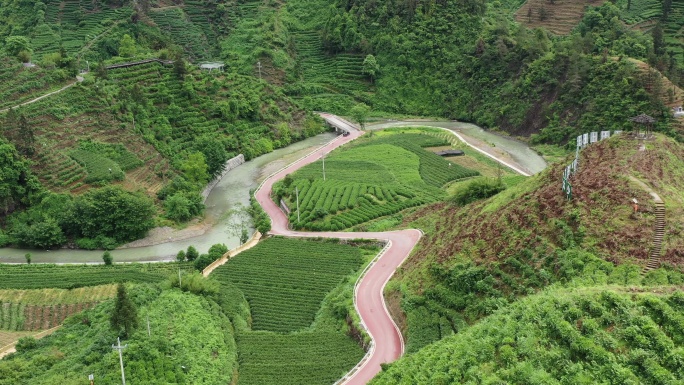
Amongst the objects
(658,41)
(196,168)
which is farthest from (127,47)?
(658,41)

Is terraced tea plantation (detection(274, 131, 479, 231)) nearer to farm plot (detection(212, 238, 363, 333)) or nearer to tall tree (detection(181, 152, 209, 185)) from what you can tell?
farm plot (detection(212, 238, 363, 333))

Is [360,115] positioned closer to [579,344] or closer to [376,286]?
[376,286]

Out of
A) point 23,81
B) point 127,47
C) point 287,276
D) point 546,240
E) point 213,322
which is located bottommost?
point 287,276

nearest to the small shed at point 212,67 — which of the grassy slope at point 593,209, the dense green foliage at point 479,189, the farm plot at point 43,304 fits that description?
the farm plot at point 43,304

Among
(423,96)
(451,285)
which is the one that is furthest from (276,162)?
(451,285)

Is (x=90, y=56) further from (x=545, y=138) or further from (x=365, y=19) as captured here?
(x=545, y=138)

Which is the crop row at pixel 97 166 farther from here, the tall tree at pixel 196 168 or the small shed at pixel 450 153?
the small shed at pixel 450 153
